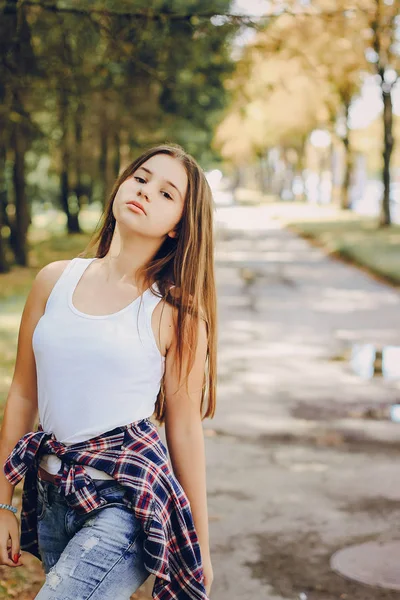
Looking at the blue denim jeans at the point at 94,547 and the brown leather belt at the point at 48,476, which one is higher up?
the brown leather belt at the point at 48,476

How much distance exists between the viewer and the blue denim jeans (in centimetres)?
207

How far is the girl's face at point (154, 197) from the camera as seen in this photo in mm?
2432

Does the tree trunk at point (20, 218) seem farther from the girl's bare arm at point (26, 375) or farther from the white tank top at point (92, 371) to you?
the white tank top at point (92, 371)

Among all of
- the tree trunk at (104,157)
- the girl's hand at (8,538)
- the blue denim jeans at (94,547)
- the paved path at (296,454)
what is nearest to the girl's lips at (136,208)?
the paved path at (296,454)

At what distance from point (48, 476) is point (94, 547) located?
0.27 metres

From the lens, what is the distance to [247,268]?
66.7 feet

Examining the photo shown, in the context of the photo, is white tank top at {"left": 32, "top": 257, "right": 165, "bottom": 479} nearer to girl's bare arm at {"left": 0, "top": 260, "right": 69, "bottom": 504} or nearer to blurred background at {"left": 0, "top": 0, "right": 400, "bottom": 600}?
girl's bare arm at {"left": 0, "top": 260, "right": 69, "bottom": 504}

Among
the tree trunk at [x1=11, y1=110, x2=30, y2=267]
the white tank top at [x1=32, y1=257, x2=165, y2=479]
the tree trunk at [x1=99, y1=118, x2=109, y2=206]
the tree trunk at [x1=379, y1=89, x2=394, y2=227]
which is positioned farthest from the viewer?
the tree trunk at [x1=379, y1=89, x2=394, y2=227]

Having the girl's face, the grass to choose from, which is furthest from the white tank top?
the grass

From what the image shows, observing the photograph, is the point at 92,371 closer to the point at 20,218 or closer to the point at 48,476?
the point at 48,476

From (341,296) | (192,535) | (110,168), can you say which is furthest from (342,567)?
(110,168)

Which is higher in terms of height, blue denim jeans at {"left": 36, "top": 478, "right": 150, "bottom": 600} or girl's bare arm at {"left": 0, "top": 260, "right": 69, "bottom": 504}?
girl's bare arm at {"left": 0, "top": 260, "right": 69, "bottom": 504}

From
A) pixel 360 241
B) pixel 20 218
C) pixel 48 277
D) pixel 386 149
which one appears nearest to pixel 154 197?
pixel 48 277

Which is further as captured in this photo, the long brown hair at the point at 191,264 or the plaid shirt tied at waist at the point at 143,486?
the long brown hair at the point at 191,264
